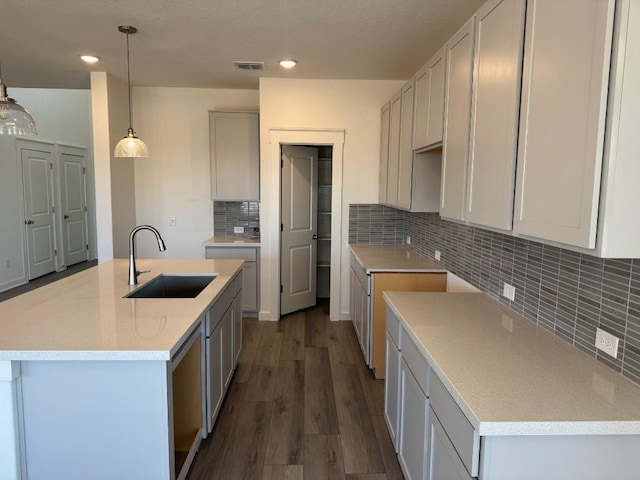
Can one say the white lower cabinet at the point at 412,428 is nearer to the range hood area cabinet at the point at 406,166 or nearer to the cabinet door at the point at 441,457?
the cabinet door at the point at 441,457

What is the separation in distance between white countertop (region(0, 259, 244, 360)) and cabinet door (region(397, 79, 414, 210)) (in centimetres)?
160

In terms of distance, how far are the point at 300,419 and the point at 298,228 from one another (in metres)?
2.66

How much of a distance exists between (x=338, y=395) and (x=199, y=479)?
120 centimetres

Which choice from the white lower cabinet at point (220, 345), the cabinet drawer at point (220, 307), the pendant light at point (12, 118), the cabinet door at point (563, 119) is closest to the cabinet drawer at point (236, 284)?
the white lower cabinet at point (220, 345)

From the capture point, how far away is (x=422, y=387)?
5.85 feet

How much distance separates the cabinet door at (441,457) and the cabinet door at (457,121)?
1.06 m

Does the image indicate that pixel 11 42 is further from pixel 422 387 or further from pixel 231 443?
pixel 422 387

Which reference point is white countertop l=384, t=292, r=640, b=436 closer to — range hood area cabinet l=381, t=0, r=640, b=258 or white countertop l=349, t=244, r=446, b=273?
range hood area cabinet l=381, t=0, r=640, b=258

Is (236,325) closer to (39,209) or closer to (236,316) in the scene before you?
(236,316)

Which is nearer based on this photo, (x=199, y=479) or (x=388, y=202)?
(x=199, y=479)

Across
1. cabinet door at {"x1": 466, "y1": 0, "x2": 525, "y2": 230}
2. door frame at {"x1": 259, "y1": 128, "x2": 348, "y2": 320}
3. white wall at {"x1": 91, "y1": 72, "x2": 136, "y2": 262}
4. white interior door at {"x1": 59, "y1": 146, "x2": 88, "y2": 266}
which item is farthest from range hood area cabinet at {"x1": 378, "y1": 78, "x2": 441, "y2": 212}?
white interior door at {"x1": 59, "y1": 146, "x2": 88, "y2": 266}

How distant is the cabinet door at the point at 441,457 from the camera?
4.48 feet

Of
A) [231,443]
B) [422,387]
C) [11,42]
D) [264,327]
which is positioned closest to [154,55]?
[11,42]

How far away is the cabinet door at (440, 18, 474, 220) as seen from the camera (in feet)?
6.96
